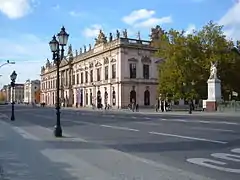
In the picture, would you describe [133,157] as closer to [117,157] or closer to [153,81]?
[117,157]

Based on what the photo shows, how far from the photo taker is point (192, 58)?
2613 inches

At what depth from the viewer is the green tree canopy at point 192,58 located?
6562cm

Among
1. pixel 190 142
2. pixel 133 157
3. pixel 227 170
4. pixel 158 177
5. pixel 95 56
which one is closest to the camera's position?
pixel 158 177

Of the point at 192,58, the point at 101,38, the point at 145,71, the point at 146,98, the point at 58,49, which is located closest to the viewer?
the point at 58,49

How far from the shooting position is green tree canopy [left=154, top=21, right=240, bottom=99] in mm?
65625

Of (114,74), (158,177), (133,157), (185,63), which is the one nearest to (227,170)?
(158,177)

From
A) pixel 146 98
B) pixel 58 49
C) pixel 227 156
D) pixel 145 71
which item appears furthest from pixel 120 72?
pixel 227 156

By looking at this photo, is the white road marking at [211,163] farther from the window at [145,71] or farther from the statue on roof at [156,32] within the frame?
the statue on roof at [156,32]

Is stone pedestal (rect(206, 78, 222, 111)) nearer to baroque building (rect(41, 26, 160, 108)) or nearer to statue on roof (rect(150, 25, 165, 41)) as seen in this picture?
baroque building (rect(41, 26, 160, 108))

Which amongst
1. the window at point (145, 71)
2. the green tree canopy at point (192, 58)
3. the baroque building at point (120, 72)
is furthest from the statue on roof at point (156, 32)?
the green tree canopy at point (192, 58)

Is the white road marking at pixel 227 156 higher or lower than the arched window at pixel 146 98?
lower

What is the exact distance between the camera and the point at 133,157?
12.4 meters

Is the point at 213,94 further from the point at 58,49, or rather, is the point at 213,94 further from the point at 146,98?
the point at 146,98

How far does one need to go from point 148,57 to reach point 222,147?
83.2 m
